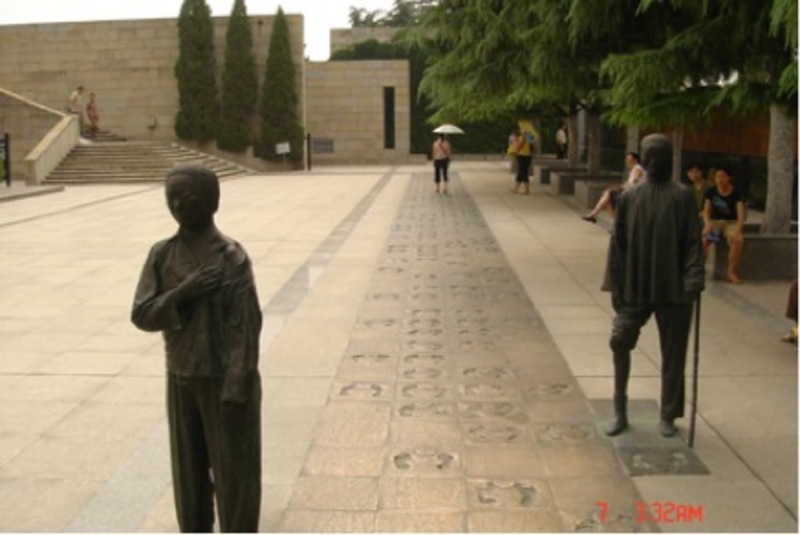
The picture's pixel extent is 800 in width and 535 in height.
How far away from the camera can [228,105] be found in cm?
3531

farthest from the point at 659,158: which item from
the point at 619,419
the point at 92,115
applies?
the point at 92,115

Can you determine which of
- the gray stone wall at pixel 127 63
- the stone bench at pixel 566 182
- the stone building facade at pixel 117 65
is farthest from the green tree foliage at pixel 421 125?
the stone bench at pixel 566 182

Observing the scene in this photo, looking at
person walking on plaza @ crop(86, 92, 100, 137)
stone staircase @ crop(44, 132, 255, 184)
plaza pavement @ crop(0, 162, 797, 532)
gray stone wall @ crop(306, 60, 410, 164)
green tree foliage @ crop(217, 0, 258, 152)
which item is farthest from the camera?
gray stone wall @ crop(306, 60, 410, 164)

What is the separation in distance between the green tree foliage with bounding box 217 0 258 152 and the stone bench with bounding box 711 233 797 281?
27605mm

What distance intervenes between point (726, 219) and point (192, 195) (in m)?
8.44

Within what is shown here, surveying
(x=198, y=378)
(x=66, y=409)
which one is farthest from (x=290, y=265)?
(x=198, y=378)

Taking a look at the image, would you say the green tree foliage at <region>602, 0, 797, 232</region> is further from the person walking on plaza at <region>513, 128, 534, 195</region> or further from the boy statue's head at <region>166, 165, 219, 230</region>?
the person walking on plaza at <region>513, 128, 534, 195</region>

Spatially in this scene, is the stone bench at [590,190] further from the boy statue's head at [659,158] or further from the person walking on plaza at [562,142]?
the person walking on plaza at [562,142]

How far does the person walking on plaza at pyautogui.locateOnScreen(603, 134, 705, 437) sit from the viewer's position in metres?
4.83

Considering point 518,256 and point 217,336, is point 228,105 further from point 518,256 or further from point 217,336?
point 217,336

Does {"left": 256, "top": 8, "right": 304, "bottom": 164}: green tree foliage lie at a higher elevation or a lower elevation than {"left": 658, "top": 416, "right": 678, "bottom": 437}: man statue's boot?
higher

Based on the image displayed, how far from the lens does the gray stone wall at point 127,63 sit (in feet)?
119

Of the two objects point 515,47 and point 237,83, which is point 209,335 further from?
point 237,83
